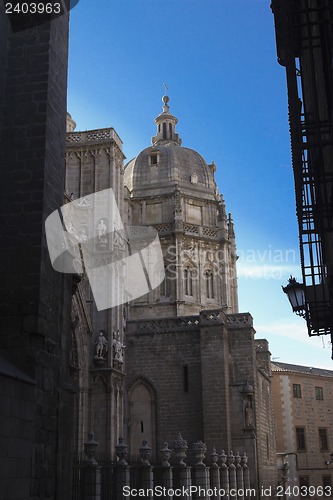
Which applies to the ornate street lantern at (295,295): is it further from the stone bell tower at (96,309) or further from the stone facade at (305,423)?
the stone facade at (305,423)

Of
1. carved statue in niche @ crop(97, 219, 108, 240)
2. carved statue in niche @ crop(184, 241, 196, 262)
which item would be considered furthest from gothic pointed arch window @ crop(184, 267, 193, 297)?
carved statue in niche @ crop(97, 219, 108, 240)

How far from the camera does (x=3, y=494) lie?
7.84 meters

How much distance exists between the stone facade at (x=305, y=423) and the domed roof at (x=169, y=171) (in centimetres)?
1264

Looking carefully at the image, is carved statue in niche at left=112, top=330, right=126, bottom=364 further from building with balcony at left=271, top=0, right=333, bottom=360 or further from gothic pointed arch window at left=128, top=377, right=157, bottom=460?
building with balcony at left=271, top=0, right=333, bottom=360

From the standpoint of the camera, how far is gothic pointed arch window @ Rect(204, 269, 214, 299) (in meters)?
38.1

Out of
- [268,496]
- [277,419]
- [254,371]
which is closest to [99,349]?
[254,371]

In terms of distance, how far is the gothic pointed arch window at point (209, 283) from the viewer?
38.1 m

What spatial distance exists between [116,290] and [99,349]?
2217 mm

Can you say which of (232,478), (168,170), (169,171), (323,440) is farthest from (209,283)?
(232,478)

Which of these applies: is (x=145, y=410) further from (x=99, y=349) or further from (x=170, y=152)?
(x=170, y=152)

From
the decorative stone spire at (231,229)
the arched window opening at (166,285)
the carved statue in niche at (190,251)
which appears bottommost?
the arched window opening at (166,285)

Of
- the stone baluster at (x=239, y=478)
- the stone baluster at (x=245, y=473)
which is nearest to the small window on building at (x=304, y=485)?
the stone baluster at (x=245, y=473)

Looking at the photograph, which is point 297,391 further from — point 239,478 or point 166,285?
point 239,478

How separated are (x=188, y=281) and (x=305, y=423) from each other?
10.8 meters
